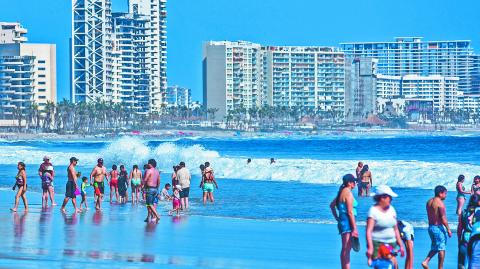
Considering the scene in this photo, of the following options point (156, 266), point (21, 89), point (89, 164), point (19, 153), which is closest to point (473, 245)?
point (156, 266)

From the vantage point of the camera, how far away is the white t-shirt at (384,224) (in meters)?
11.4

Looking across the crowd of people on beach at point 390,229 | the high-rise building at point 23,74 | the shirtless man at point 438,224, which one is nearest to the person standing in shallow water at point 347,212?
the crowd of people on beach at point 390,229

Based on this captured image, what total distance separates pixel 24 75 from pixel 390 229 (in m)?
168

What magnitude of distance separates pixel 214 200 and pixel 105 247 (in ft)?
39.4

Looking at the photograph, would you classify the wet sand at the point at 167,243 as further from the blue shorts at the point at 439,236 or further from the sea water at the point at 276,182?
the sea water at the point at 276,182

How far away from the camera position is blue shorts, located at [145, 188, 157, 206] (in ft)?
69.4

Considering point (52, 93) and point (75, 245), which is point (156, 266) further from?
point (52, 93)

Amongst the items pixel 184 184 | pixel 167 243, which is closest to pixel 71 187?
pixel 184 184

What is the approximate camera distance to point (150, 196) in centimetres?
2119

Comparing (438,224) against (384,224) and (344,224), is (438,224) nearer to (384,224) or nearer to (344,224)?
(344,224)

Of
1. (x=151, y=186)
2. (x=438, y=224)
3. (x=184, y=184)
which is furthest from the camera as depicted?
(x=184, y=184)

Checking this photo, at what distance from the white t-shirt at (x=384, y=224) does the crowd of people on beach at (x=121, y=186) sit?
9434 millimetres

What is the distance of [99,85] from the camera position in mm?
193750

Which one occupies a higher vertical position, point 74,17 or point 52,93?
point 74,17
